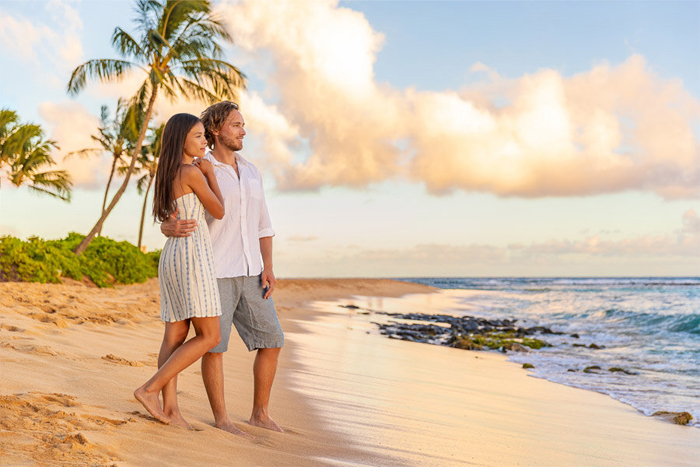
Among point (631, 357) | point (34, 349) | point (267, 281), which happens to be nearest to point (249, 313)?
point (267, 281)

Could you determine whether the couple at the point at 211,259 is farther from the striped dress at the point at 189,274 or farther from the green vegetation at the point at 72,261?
the green vegetation at the point at 72,261

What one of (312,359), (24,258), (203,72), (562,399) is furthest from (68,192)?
(562,399)

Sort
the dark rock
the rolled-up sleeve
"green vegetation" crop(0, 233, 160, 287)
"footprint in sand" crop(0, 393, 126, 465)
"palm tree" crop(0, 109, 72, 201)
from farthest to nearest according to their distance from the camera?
"palm tree" crop(0, 109, 72, 201)
"green vegetation" crop(0, 233, 160, 287)
the dark rock
the rolled-up sleeve
"footprint in sand" crop(0, 393, 126, 465)

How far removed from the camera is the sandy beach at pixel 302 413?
2742 mm

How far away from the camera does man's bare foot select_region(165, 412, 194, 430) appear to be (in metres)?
3.15

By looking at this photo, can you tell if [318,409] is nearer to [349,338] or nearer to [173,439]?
[173,439]

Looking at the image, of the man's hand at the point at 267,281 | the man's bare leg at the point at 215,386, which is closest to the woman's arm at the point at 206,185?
the man's hand at the point at 267,281

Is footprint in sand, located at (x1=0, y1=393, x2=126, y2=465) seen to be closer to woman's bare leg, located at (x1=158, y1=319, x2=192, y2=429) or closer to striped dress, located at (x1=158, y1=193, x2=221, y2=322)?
woman's bare leg, located at (x1=158, y1=319, x2=192, y2=429)

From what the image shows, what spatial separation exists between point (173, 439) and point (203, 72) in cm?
1857

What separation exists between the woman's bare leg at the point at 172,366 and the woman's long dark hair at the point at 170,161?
638 mm

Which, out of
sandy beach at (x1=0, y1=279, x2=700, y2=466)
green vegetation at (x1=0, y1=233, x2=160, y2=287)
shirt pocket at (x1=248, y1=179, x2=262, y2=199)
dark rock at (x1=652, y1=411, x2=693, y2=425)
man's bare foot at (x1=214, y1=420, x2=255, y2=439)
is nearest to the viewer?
sandy beach at (x1=0, y1=279, x2=700, y2=466)

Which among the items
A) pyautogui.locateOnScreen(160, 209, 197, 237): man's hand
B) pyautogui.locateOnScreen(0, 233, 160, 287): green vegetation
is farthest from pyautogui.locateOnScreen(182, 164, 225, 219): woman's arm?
pyautogui.locateOnScreen(0, 233, 160, 287): green vegetation

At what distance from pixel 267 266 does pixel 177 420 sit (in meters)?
1.03

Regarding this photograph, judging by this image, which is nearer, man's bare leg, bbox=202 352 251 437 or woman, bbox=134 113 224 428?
woman, bbox=134 113 224 428
